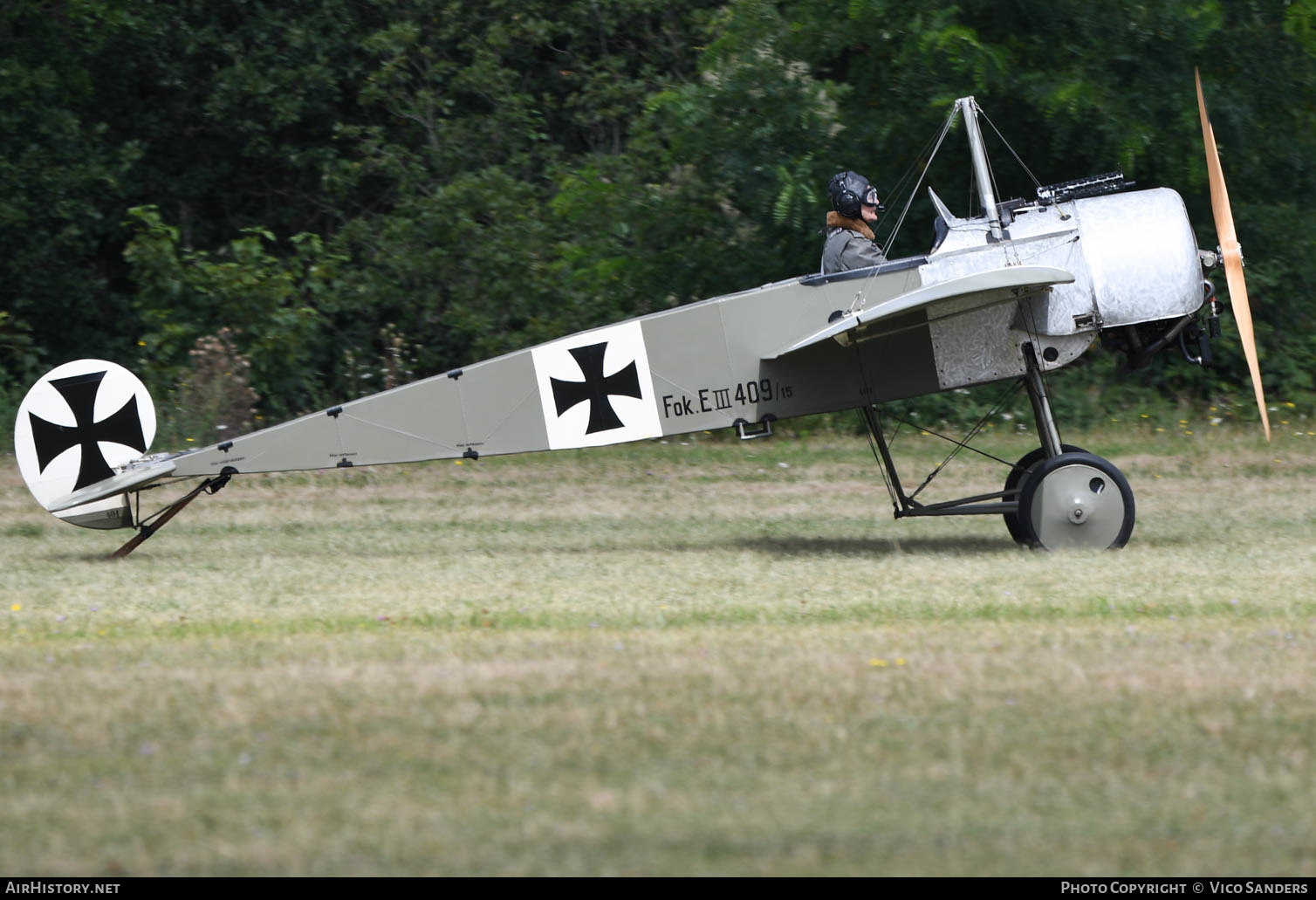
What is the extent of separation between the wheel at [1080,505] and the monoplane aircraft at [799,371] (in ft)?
0.03

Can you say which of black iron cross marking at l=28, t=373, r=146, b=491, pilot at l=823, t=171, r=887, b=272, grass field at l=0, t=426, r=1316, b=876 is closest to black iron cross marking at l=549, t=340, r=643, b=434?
grass field at l=0, t=426, r=1316, b=876

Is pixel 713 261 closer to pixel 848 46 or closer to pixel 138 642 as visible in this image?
pixel 848 46

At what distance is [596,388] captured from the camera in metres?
8.75

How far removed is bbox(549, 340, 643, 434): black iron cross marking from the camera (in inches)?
344

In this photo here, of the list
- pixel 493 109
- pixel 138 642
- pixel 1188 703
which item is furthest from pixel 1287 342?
pixel 138 642

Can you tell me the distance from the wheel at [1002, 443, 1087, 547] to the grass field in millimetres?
150

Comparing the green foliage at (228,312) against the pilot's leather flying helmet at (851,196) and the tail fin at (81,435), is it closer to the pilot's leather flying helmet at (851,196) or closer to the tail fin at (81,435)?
the tail fin at (81,435)

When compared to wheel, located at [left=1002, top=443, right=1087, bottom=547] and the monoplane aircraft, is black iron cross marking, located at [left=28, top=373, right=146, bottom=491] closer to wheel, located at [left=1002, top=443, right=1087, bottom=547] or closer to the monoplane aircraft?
the monoplane aircraft

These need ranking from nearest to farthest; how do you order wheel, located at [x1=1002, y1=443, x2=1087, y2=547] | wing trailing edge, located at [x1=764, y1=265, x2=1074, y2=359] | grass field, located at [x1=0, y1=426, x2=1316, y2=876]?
1. grass field, located at [x1=0, y1=426, x2=1316, y2=876]
2. wing trailing edge, located at [x1=764, y1=265, x2=1074, y2=359]
3. wheel, located at [x1=1002, y1=443, x2=1087, y2=547]

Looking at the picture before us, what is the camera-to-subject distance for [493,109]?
65.9 ft

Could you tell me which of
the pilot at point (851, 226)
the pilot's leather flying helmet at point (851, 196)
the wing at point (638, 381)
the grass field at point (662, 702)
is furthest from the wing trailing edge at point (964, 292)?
the grass field at point (662, 702)

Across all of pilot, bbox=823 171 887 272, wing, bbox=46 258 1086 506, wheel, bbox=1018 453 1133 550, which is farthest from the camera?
pilot, bbox=823 171 887 272

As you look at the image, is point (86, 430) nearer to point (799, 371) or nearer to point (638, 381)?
point (638, 381)

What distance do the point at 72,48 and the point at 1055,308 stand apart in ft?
50.5
